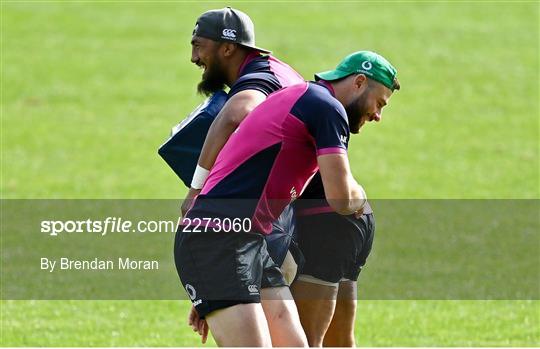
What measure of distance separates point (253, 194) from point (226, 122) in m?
0.61

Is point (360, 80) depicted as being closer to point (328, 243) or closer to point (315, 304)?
point (328, 243)

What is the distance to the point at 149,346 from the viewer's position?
9273 millimetres

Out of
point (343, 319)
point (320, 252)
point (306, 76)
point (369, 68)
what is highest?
point (369, 68)

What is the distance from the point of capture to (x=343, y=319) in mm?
7332

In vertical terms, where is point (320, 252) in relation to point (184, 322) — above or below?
above

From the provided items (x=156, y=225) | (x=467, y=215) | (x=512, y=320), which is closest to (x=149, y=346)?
(x=512, y=320)

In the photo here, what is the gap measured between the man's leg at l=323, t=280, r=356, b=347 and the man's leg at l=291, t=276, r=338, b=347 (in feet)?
1.29

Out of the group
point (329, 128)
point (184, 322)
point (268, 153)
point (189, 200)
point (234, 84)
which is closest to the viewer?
point (329, 128)

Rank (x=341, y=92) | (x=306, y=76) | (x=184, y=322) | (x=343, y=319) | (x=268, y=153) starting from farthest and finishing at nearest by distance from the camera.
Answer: (x=306, y=76)
(x=184, y=322)
(x=343, y=319)
(x=341, y=92)
(x=268, y=153)

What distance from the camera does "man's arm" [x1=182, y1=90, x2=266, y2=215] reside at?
6.23m

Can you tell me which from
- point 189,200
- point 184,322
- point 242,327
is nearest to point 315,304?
point 189,200

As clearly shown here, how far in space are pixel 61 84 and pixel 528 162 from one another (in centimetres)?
969

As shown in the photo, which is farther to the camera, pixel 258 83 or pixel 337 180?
pixel 258 83

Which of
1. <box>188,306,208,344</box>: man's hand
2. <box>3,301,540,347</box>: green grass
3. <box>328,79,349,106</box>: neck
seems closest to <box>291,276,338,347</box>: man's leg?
<box>188,306,208,344</box>: man's hand
